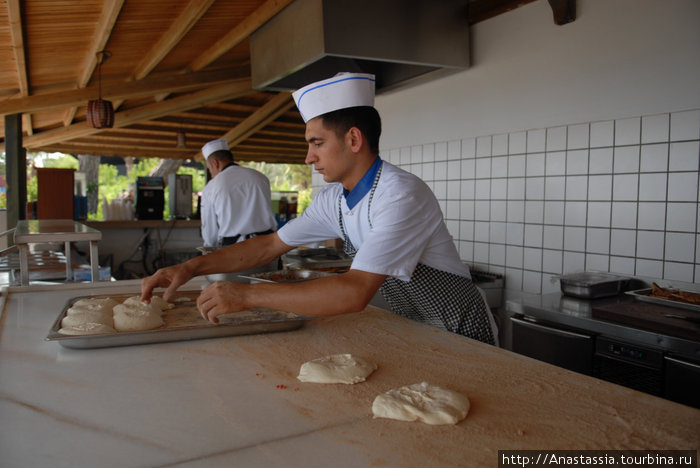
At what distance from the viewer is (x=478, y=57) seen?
10.8 ft

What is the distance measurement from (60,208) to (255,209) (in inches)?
81.3

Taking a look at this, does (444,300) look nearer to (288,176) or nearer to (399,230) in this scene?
(399,230)

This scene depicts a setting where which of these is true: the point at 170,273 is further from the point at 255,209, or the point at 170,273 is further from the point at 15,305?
the point at 255,209

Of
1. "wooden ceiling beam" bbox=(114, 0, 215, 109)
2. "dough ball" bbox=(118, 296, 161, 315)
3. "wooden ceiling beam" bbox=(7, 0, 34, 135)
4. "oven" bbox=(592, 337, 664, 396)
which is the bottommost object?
"oven" bbox=(592, 337, 664, 396)

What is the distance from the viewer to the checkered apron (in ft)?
5.27

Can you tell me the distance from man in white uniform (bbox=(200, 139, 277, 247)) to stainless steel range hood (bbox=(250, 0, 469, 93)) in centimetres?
76

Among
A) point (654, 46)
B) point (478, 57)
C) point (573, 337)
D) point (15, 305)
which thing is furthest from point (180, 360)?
point (478, 57)

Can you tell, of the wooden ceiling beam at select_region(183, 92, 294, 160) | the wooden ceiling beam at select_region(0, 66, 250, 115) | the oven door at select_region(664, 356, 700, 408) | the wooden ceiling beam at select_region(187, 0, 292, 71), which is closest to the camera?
the oven door at select_region(664, 356, 700, 408)

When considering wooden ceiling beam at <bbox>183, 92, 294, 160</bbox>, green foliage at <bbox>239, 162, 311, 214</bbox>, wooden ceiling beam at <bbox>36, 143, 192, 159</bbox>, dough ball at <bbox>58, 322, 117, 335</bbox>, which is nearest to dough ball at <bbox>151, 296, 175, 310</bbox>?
dough ball at <bbox>58, 322, 117, 335</bbox>

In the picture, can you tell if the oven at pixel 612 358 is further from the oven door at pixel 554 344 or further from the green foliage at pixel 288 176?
the green foliage at pixel 288 176

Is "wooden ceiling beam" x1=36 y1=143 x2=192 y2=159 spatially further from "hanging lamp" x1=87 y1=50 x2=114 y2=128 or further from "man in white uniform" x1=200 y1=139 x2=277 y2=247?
"man in white uniform" x1=200 y1=139 x2=277 y2=247

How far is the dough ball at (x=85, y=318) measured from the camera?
139cm

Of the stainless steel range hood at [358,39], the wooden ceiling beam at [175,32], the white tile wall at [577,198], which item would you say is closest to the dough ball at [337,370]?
the white tile wall at [577,198]

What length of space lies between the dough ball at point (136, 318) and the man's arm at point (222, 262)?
0.29 ft
